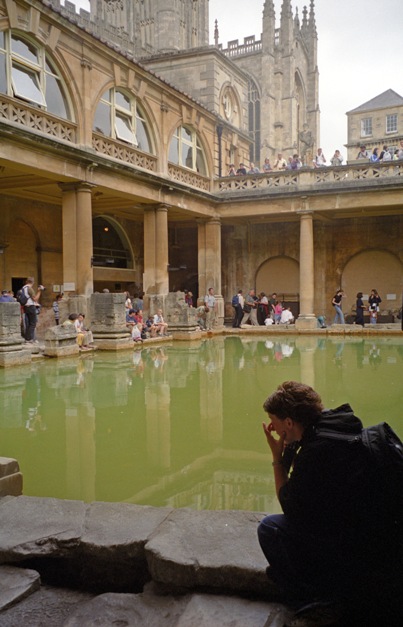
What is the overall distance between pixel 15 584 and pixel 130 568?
567 mm

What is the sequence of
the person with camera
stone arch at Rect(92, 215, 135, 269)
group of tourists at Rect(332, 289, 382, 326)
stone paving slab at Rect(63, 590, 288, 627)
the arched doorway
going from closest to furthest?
stone paving slab at Rect(63, 590, 288, 627), the person with camera, group of tourists at Rect(332, 289, 382, 326), stone arch at Rect(92, 215, 135, 269), the arched doorway

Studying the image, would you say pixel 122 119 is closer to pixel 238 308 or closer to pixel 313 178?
pixel 313 178

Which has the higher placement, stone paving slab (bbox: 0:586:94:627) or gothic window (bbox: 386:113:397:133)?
gothic window (bbox: 386:113:397:133)

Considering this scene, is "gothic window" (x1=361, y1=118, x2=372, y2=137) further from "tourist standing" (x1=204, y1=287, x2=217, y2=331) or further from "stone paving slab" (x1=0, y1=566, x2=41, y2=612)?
"stone paving slab" (x1=0, y1=566, x2=41, y2=612)

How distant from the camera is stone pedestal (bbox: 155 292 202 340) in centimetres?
1767

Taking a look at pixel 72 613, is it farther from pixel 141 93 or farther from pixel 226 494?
pixel 141 93

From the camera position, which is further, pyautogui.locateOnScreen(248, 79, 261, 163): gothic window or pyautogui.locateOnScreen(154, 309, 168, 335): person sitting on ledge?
pyautogui.locateOnScreen(248, 79, 261, 163): gothic window

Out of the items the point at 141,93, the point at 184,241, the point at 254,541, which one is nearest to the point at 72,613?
the point at 254,541

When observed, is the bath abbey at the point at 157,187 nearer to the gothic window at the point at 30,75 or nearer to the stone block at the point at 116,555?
the gothic window at the point at 30,75

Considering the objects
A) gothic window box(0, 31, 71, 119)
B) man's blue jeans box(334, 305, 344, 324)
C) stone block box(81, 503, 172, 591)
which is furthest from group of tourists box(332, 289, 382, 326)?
stone block box(81, 503, 172, 591)

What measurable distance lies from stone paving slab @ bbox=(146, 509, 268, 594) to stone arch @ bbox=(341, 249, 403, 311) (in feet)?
76.4

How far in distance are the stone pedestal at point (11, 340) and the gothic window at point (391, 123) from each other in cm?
4090

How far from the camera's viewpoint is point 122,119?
18.5m

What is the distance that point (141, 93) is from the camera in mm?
19188
